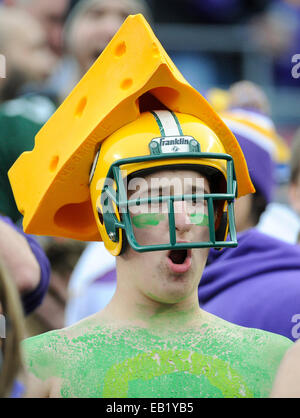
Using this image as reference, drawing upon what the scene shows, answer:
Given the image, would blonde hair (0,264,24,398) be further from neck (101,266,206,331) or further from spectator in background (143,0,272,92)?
spectator in background (143,0,272,92)

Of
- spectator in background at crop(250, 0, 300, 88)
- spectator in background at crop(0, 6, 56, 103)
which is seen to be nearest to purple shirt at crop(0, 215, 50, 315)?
spectator in background at crop(0, 6, 56, 103)

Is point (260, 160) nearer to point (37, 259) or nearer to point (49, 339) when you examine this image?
point (37, 259)

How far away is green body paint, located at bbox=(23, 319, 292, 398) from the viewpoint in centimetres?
182

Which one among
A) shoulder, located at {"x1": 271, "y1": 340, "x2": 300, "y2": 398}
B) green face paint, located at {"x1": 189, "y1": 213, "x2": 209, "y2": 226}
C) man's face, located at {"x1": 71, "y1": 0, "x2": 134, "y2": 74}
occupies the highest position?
man's face, located at {"x1": 71, "y1": 0, "x2": 134, "y2": 74}

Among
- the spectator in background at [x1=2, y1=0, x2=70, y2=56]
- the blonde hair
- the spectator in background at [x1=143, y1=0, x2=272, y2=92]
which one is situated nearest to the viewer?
the blonde hair

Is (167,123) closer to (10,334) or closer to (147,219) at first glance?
(147,219)

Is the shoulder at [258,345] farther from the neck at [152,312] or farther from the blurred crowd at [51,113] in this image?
the blurred crowd at [51,113]

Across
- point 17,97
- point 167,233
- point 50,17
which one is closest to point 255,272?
point 167,233

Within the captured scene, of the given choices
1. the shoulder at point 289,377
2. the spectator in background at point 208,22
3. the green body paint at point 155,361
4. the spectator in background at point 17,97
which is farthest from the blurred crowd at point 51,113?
the spectator in background at point 208,22

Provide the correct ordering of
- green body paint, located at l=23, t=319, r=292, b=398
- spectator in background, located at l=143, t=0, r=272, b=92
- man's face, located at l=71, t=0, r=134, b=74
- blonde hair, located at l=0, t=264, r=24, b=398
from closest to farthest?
blonde hair, located at l=0, t=264, r=24, b=398 → green body paint, located at l=23, t=319, r=292, b=398 → man's face, located at l=71, t=0, r=134, b=74 → spectator in background, located at l=143, t=0, r=272, b=92

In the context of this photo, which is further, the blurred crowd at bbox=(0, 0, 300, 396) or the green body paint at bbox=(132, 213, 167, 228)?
the blurred crowd at bbox=(0, 0, 300, 396)

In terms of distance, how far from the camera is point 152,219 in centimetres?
193

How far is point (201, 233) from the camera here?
1958mm

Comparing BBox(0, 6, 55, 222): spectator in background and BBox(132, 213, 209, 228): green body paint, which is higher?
BBox(0, 6, 55, 222): spectator in background
